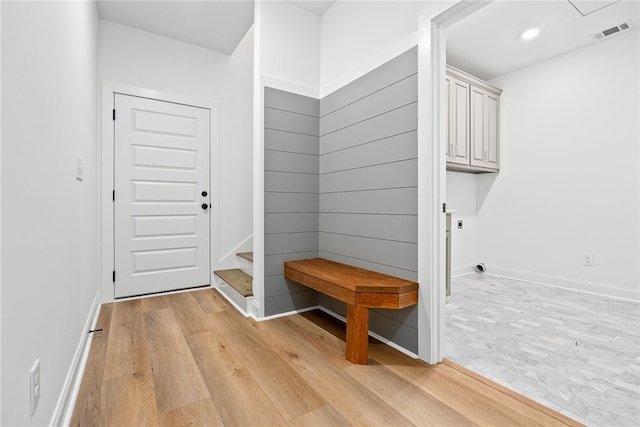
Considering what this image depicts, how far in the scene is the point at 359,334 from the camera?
1829 millimetres

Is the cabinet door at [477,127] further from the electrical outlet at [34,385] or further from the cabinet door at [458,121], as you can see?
the electrical outlet at [34,385]

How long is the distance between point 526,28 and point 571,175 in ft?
5.56

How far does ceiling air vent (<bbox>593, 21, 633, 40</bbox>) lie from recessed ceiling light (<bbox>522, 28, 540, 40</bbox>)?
61 cm

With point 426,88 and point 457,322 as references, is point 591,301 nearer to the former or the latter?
point 457,322

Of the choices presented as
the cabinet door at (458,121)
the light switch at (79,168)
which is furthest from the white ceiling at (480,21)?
the light switch at (79,168)

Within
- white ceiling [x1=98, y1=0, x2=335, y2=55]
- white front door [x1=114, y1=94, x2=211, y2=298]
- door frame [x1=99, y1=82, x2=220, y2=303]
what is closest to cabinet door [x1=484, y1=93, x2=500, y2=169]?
white ceiling [x1=98, y1=0, x2=335, y2=55]

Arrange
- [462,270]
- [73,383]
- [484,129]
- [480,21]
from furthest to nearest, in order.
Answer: [462,270] < [484,129] < [480,21] < [73,383]

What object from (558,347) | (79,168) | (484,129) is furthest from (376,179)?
(484,129)

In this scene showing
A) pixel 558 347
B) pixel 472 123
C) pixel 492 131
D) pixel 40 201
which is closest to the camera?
pixel 40 201

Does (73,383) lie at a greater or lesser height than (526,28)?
lesser

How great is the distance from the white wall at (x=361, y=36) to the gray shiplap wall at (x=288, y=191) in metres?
0.39

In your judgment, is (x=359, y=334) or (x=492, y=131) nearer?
(x=359, y=334)

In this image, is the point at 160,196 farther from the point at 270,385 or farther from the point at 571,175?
the point at 571,175

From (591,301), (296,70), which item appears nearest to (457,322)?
(591,301)
